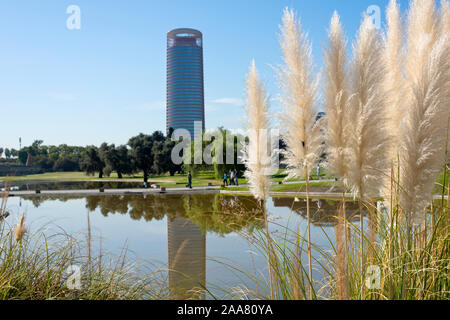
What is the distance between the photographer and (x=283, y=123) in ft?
8.33

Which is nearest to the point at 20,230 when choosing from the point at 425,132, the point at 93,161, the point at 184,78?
the point at 425,132

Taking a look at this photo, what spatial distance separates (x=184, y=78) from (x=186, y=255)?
10653 cm

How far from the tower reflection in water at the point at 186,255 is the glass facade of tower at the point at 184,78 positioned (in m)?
95.5

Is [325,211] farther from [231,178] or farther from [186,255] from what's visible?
[231,178]

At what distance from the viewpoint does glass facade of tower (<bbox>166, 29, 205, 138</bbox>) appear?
10812cm

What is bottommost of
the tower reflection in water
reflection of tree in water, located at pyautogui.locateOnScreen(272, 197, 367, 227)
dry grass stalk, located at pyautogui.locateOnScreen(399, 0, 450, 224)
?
the tower reflection in water

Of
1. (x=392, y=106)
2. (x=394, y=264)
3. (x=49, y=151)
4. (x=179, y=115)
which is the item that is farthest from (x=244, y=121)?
(x=179, y=115)

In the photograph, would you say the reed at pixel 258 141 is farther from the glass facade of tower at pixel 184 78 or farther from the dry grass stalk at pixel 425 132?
the glass facade of tower at pixel 184 78

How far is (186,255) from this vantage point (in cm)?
727

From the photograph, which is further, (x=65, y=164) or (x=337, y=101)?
(x=65, y=164)

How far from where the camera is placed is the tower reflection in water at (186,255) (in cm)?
494

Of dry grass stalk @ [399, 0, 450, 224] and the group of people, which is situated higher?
dry grass stalk @ [399, 0, 450, 224]

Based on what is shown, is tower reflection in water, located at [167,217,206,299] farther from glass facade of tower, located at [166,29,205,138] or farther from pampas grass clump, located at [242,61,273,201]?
glass facade of tower, located at [166,29,205,138]

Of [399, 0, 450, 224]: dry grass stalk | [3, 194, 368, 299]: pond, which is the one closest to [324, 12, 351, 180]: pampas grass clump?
[399, 0, 450, 224]: dry grass stalk
